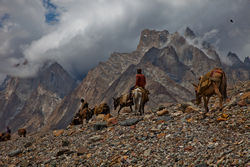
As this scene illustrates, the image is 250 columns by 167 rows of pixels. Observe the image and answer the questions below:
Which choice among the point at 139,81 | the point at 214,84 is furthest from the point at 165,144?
the point at 139,81

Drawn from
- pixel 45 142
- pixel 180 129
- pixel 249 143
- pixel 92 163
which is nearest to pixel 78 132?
pixel 45 142

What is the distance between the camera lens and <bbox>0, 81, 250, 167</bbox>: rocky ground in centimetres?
810

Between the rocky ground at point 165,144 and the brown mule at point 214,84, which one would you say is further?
the brown mule at point 214,84

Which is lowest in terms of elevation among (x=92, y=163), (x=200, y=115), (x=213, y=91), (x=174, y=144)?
(x=92, y=163)

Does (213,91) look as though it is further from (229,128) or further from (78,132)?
(78,132)

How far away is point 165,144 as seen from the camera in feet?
33.7

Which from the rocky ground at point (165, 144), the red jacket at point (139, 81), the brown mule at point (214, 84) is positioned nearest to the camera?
the rocky ground at point (165, 144)

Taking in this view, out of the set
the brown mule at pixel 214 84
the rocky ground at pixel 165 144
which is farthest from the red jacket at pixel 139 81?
the brown mule at pixel 214 84

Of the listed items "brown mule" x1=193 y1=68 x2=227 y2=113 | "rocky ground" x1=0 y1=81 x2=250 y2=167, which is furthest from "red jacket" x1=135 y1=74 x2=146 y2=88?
"brown mule" x1=193 y1=68 x2=227 y2=113

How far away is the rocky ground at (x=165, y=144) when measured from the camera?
8.10 m

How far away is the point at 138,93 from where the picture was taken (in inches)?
728

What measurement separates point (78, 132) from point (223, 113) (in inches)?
431

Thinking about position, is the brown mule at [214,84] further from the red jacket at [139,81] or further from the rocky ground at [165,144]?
the red jacket at [139,81]

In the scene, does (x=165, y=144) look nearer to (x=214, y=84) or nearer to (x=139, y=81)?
(x=214, y=84)
